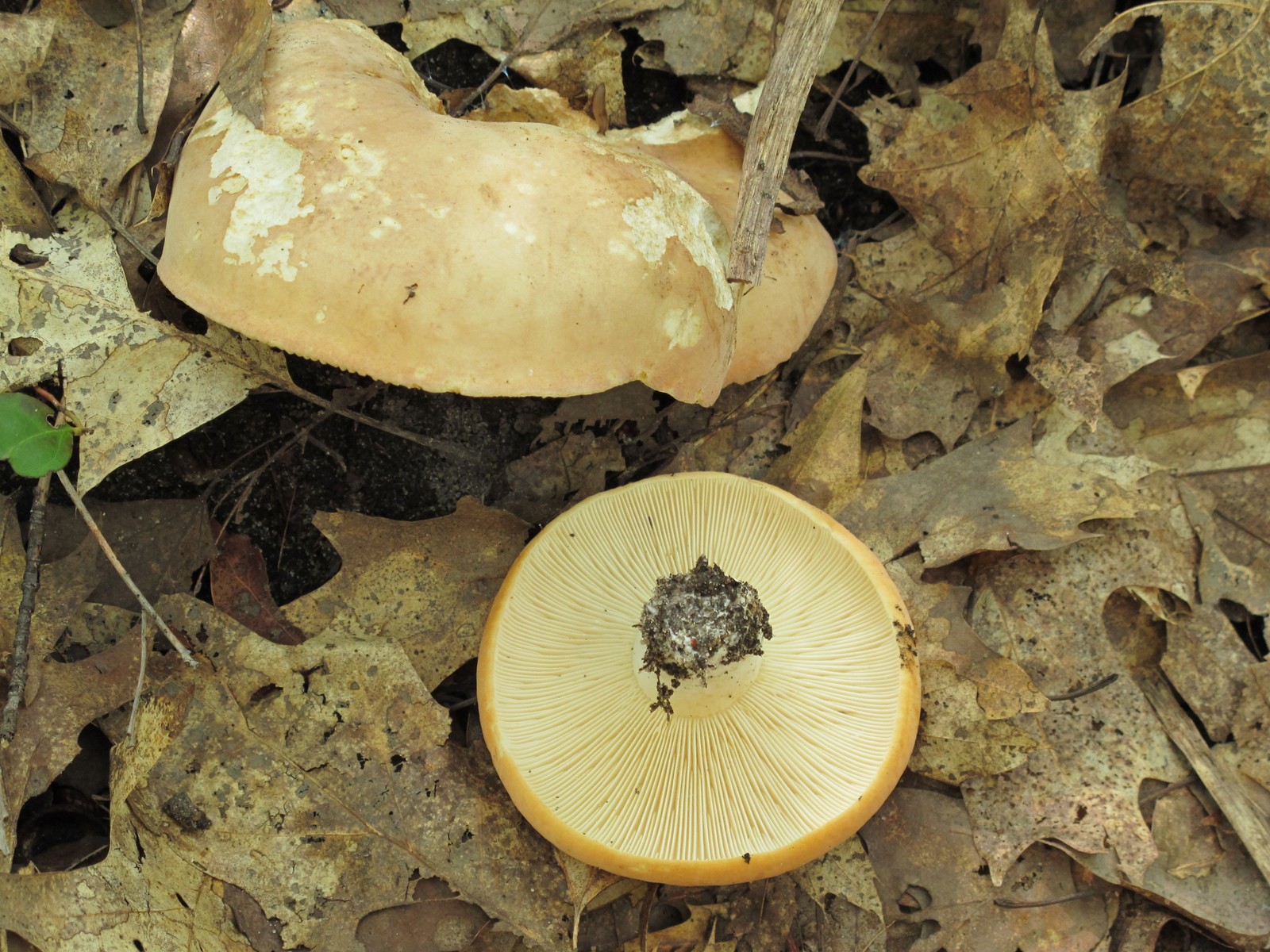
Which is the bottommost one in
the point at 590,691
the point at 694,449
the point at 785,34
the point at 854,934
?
the point at 854,934

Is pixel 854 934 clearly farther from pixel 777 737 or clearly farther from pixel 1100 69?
pixel 1100 69

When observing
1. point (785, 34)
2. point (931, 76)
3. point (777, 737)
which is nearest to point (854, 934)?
point (777, 737)

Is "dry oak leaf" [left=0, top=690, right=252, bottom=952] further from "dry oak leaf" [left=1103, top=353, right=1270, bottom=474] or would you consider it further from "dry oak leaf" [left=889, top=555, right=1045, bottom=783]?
"dry oak leaf" [left=1103, top=353, right=1270, bottom=474]

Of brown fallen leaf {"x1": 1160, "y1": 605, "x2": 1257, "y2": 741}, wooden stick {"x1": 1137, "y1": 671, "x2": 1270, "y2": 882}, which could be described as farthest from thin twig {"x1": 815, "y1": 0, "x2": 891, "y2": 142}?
wooden stick {"x1": 1137, "y1": 671, "x2": 1270, "y2": 882}

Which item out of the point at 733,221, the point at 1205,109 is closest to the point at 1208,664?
the point at 1205,109

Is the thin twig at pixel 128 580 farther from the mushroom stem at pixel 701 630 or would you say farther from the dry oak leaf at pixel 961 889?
the dry oak leaf at pixel 961 889

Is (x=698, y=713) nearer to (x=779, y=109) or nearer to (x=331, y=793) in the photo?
(x=331, y=793)
